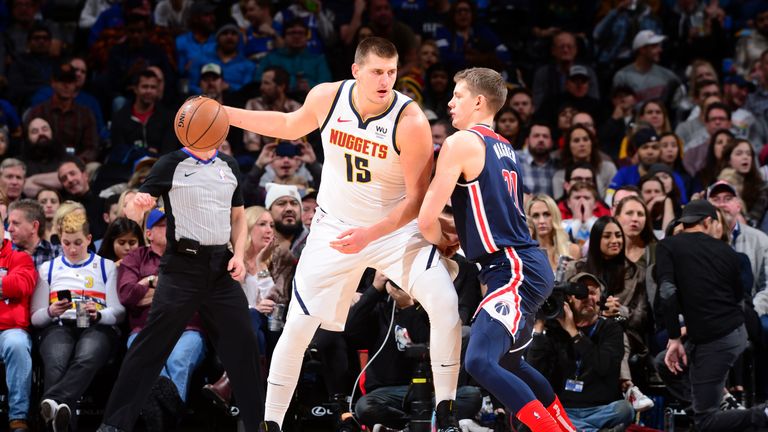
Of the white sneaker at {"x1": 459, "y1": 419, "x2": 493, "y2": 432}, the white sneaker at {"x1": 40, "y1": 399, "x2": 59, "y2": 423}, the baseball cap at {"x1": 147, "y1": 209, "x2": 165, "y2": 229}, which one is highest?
the baseball cap at {"x1": 147, "y1": 209, "x2": 165, "y2": 229}

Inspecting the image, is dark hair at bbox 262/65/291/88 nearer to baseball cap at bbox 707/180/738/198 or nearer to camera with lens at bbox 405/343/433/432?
baseball cap at bbox 707/180/738/198

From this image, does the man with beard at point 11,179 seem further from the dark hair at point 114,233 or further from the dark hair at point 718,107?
the dark hair at point 718,107

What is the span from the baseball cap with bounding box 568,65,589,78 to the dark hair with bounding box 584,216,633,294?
4.43m

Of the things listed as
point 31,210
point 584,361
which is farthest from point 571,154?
point 31,210

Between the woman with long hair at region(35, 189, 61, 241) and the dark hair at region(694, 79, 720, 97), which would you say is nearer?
the woman with long hair at region(35, 189, 61, 241)

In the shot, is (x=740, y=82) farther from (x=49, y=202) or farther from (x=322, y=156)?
(x=49, y=202)

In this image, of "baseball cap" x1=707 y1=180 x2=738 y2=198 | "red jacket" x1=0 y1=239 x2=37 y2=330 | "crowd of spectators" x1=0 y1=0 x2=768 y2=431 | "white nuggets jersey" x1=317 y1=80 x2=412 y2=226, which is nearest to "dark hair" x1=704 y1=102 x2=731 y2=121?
"crowd of spectators" x1=0 y1=0 x2=768 y2=431

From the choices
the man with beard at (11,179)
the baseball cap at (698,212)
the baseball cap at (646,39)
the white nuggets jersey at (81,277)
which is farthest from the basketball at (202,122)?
the baseball cap at (646,39)

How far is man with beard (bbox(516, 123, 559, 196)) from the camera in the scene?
10688mm

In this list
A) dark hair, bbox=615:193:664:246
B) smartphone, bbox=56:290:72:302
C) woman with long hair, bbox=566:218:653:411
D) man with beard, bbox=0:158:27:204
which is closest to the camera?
smartphone, bbox=56:290:72:302

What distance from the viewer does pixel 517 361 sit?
18.8ft

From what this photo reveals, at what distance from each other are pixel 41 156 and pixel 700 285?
20.6 feet

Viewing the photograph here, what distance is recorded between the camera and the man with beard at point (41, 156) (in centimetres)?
1002

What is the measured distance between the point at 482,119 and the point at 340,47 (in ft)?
25.0
